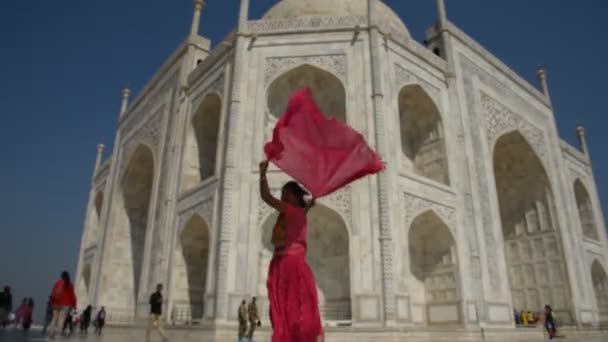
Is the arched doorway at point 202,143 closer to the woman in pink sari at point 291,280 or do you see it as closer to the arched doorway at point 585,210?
the woman in pink sari at point 291,280

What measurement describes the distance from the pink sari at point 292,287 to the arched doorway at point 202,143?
11417 mm

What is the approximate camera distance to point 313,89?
13.2 m

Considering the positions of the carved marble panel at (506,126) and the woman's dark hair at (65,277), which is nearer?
the woman's dark hair at (65,277)

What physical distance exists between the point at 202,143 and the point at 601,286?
19555 millimetres

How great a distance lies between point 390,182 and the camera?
36.2 feet

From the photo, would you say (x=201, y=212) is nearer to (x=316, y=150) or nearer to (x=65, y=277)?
(x=65, y=277)

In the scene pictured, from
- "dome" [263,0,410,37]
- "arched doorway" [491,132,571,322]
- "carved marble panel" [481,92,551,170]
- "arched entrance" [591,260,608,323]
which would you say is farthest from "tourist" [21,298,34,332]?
"arched entrance" [591,260,608,323]

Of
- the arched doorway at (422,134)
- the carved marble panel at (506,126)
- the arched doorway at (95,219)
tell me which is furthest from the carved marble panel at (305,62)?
the arched doorway at (95,219)

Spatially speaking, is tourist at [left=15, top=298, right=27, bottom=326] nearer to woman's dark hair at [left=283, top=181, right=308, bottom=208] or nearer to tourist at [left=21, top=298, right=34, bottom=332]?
tourist at [left=21, top=298, right=34, bottom=332]

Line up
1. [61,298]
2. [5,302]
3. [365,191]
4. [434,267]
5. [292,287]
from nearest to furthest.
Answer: [292,287], [61,298], [365,191], [5,302], [434,267]

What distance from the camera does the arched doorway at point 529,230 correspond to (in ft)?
55.7

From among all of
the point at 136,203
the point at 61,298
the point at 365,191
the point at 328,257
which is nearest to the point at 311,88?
the point at 365,191

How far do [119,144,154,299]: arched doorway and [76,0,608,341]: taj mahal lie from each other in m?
0.34

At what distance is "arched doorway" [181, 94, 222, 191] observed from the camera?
13906mm
